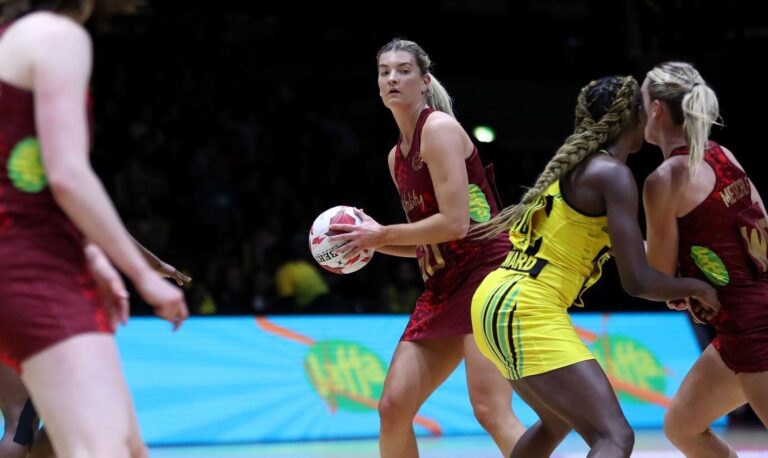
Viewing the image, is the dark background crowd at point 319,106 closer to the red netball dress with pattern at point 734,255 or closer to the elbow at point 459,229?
the elbow at point 459,229

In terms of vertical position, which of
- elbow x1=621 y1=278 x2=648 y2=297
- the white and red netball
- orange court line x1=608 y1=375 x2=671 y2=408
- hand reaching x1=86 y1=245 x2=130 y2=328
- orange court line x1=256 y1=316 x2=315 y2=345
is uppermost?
hand reaching x1=86 y1=245 x2=130 y2=328

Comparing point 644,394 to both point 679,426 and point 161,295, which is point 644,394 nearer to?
point 679,426

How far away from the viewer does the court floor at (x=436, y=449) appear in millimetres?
7344

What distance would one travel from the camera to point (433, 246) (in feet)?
15.3

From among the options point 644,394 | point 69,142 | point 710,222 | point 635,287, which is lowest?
point 644,394

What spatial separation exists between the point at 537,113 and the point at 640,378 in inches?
220

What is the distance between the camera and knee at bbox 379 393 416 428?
444cm

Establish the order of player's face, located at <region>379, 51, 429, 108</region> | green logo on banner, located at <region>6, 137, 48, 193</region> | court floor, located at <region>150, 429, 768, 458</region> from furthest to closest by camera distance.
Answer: court floor, located at <region>150, 429, 768, 458</region>
player's face, located at <region>379, 51, 429, 108</region>
green logo on banner, located at <region>6, 137, 48, 193</region>

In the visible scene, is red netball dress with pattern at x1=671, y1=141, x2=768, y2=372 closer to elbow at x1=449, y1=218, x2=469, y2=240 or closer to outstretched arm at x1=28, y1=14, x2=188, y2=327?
elbow at x1=449, y1=218, x2=469, y2=240

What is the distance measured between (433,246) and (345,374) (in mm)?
4159

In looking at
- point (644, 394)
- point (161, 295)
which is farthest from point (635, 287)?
point (644, 394)

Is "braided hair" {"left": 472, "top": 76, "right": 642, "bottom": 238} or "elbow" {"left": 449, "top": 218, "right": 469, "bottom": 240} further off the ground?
"braided hair" {"left": 472, "top": 76, "right": 642, "bottom": 238}

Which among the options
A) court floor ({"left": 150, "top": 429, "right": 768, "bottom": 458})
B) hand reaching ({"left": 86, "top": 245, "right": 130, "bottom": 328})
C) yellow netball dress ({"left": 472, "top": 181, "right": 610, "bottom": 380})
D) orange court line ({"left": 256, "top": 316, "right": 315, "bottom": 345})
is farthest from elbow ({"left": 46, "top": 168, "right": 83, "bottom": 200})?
orange court line ({"left": 256, "top": 316, "right": 315, "bottom": 345})

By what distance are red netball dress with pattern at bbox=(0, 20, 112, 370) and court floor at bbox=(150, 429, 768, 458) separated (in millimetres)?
4752
